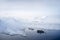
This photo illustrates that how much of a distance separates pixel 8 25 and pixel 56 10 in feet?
2.88

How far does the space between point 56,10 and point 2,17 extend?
37.5 inches

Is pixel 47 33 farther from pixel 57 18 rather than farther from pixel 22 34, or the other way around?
pixel 22 34

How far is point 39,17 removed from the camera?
4.57 feet

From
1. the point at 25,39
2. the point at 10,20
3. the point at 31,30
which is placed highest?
the point at 10,20

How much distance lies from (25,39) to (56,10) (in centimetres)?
74

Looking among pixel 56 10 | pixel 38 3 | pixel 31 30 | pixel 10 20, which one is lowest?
pixel 31 30

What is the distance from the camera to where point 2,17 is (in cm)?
139

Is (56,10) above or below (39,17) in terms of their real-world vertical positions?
above

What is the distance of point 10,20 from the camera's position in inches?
54.2

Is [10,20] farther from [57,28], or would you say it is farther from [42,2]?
[57,28]

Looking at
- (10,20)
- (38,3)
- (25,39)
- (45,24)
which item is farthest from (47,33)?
(10,20)

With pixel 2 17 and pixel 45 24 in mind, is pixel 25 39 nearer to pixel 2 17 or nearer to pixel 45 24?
pixel 45 24

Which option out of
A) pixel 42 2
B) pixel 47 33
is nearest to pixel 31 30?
pixel 47 33

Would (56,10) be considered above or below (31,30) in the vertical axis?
above
